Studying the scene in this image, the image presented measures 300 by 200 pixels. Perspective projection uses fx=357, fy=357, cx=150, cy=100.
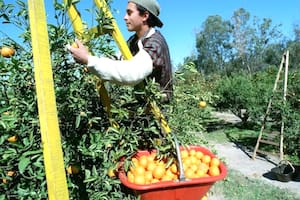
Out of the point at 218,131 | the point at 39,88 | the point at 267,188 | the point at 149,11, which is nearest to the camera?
the point at 39,88

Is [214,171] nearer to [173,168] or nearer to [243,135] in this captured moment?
[173,168]

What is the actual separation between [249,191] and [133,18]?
4.29 m

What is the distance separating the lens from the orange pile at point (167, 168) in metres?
1.38

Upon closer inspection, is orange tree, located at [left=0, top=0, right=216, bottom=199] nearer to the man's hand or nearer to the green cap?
the man's hand

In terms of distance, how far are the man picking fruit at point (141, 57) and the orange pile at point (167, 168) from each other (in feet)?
0.95

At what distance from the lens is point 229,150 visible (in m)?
8.77

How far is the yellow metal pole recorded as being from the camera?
0.86 meters

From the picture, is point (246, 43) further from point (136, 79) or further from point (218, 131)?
point (136, 79)

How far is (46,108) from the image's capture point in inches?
34.2

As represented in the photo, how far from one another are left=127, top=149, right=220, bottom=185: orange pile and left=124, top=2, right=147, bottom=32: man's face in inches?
25.9


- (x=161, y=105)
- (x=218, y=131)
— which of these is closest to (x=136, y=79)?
(x=161, y=105)

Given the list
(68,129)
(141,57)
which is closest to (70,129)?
(68,129)

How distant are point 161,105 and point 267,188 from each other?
4.43 metres

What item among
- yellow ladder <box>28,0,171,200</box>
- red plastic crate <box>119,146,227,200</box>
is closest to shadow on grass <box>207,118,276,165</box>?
red plastic crate <box>119,146,227,200</box>
